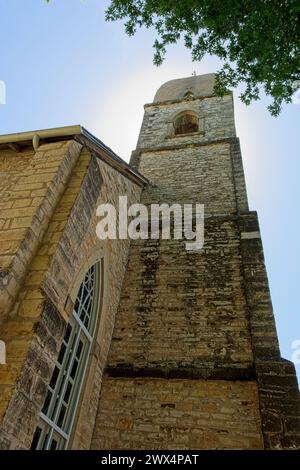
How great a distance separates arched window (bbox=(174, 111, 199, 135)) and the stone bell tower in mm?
4471

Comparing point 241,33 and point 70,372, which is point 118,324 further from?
point 241,33

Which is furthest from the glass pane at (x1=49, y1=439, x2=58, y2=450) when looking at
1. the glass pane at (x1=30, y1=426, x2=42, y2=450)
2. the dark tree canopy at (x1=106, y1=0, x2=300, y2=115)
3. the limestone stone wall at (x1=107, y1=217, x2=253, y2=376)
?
the dark tree canopy at (x1=106, y1=0, x2=300, y2=115)

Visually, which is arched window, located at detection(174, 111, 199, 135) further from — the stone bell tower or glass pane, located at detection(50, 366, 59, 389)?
glass pane, located at detection(50, 366, 59, 389)

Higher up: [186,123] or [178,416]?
[186,123]

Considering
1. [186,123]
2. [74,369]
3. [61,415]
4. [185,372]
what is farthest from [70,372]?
[186,123]

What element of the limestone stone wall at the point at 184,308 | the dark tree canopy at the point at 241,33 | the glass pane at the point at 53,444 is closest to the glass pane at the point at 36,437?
the glass pane at the point at 53,444

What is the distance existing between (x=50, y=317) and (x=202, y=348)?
3.10m

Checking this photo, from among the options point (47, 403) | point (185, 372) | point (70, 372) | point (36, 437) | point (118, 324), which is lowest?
point (36, 437)

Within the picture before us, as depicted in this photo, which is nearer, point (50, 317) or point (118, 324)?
point (50, 317)

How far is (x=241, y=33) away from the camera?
16.5ft

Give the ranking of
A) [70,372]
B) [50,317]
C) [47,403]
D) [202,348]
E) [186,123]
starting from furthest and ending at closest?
[186,123] < [202,348] < [70,372] < [47,403] < [50,317]

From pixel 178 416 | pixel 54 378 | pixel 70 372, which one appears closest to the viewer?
pixel 54 378
